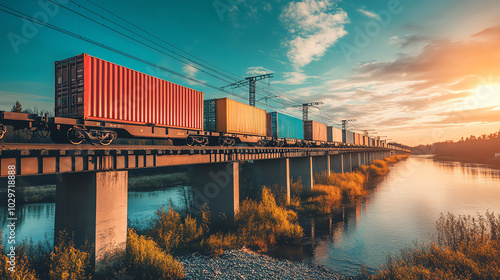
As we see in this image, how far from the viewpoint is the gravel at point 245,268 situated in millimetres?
10465

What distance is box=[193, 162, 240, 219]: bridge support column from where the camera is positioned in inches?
667

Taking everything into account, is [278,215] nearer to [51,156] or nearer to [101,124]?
[101,124]

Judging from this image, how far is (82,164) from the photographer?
881 centimetres

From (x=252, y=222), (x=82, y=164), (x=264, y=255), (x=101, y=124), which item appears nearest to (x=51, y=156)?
(x=82, y=164)

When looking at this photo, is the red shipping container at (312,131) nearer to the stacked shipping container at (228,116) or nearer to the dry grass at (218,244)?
the stacked shipping container at (228,116)

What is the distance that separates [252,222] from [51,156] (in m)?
11.7

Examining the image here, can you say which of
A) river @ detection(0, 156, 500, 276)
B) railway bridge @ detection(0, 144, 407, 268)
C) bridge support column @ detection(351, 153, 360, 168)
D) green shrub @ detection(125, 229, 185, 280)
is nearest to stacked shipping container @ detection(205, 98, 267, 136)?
railway bridge @ detection(0, 144, 407, 268)

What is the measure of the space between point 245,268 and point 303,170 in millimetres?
19736

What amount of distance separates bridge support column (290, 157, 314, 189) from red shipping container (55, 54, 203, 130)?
1778 centimetres

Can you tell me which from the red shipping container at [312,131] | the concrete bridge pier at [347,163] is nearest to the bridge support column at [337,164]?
the red shipping container at [312,131]

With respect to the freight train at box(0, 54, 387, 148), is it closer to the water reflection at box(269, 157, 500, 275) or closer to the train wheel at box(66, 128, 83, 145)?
the train wheel at box(66, 128, 83, 145)

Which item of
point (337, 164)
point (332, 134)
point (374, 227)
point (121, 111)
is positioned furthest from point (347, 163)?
point (121, 111)

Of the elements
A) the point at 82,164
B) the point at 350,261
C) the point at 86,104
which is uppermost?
the point at 86,104

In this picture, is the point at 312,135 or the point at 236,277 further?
the point at 312,135
